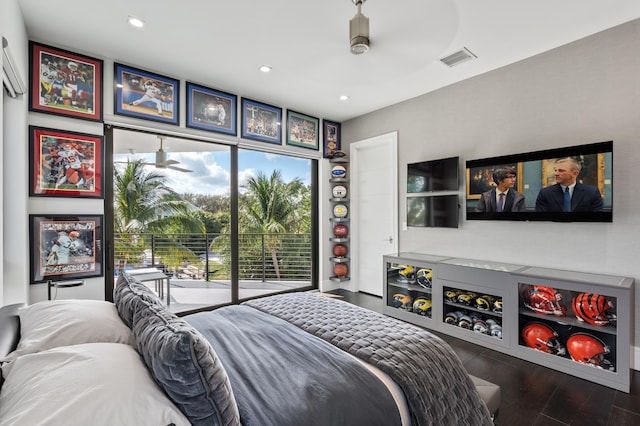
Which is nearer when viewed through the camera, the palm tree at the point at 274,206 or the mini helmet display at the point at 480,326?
the mini helmet display at the point at 480,326

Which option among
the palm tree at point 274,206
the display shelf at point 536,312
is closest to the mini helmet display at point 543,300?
the display shelf at point 536,312

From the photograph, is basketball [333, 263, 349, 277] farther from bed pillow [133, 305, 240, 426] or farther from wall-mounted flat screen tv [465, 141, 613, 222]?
bed pillow [133, 305, 240, 426]

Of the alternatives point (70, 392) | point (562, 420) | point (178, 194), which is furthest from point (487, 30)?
point (178, 194)

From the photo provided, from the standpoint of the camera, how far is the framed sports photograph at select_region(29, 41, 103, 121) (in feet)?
8.75

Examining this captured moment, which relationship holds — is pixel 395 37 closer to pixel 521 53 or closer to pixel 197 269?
pixel 521 53

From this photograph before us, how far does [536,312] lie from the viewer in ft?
8.81

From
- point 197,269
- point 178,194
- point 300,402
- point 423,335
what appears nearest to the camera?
point 300,402

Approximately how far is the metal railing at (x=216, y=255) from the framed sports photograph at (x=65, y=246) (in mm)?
446

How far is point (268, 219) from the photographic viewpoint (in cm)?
558

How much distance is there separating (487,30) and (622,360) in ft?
9.03

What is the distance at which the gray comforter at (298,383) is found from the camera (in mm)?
1050

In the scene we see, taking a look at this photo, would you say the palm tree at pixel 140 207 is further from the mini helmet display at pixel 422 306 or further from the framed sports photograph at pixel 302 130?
the mini helmet display at pixel 422 306

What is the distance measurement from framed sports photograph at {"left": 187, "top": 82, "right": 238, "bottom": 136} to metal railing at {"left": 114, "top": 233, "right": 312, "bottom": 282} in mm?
1445

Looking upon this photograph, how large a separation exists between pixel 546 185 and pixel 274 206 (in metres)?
4.01
